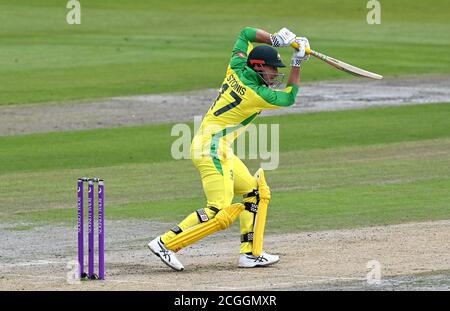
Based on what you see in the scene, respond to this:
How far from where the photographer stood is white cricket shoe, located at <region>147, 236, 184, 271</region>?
1370 cm

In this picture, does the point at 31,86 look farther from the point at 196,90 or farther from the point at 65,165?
the point at 65,165

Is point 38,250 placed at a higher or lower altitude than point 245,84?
lower

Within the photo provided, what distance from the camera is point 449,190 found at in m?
19.6

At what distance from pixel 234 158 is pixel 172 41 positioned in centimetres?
3082

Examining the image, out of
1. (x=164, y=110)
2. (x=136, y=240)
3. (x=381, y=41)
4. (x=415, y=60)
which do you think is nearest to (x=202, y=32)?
(x=381, y=41)

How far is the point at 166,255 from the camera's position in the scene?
45.0ft

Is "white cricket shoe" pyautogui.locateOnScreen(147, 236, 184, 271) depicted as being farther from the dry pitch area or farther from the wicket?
the wicket

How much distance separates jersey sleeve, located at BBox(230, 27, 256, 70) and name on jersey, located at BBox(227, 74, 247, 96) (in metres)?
0.13

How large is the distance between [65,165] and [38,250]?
7444 mm

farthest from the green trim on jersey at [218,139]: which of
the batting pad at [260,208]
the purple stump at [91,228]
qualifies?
the purple stump at [91,228]

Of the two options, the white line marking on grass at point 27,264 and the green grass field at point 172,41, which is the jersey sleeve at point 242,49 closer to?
the white line marking on grass at point 27,264

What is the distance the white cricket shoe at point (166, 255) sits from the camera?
45.0 feet

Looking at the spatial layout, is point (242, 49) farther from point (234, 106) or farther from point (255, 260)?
point (255, 260)

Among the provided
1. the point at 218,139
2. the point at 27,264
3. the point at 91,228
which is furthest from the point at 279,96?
the point at 27,264
